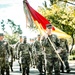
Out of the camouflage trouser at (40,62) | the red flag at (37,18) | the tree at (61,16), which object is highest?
the tree at (61,16)

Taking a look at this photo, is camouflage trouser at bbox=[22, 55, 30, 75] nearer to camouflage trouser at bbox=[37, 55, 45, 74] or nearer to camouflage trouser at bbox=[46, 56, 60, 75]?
camouflage trouser at bbox=[37, 55, 45, 74]

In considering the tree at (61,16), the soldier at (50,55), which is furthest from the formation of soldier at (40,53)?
the tree at (61,16)

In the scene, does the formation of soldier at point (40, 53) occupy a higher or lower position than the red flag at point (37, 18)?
lower

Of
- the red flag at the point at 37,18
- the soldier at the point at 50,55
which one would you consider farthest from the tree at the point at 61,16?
the soldier at the point at 50,55

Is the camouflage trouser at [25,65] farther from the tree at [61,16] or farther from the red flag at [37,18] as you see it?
the tree at [61,16]

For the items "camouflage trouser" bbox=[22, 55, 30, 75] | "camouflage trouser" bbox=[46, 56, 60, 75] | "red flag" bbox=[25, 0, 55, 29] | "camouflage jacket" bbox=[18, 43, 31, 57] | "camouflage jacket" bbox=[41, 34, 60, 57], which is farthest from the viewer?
"camouflage jacket" bbox=[18, 43, 31, 57]

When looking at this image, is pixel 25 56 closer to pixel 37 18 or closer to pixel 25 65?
pixel 25 65

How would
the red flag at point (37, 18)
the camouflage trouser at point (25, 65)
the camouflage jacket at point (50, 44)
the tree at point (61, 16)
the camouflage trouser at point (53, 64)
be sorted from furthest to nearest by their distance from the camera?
the tree at point (61, 16)
the camouflage trouser at point (25, 65)
the red flag at point (37, 18)
the camouflage trouser at point (53, 64)
the camouflage jacket at point (50, 44)

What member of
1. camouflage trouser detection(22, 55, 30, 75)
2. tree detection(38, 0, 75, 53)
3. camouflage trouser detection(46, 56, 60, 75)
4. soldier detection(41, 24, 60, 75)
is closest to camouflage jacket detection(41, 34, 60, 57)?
soldier detection(41, 24, 60, 75)

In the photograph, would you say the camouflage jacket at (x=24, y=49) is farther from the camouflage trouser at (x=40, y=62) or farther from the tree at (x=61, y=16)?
the tree at (x=61, y=16)

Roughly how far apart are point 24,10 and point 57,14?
29.9 meters

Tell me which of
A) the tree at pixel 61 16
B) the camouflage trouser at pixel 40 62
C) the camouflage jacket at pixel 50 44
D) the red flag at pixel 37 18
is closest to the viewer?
the camouflage jacket at pixel 50 44

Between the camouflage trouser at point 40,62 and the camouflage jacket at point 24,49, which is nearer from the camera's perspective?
the camouflage jacket at point 24,49

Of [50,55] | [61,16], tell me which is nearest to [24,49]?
[50,55]
